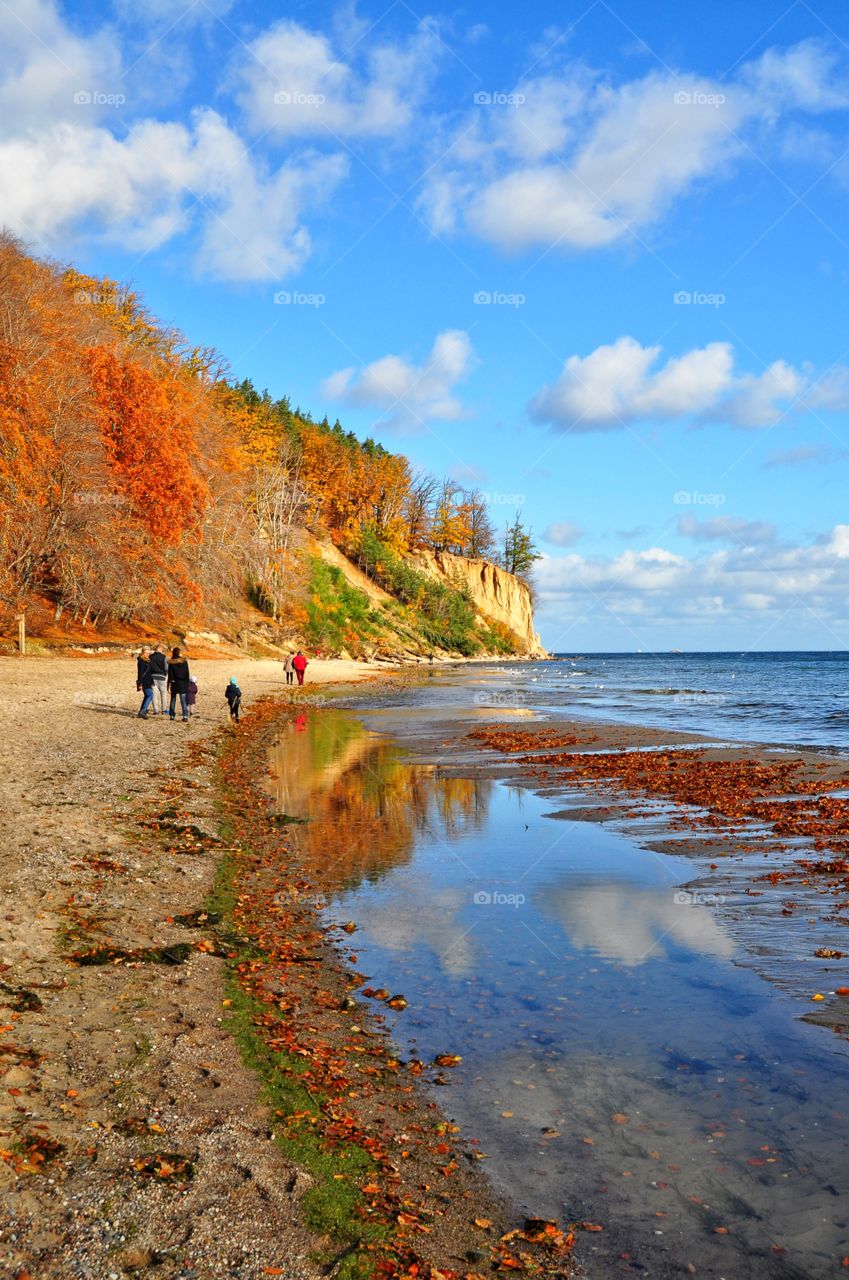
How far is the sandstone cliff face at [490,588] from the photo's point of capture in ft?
417

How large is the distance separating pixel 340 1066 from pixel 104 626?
4655 cm

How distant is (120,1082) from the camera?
5633 mm

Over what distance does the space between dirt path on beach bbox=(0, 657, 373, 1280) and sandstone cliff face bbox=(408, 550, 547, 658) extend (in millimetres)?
110936

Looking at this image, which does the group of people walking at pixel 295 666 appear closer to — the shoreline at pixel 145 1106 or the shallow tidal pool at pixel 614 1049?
the shallow tidal pool at pixel 614 1049

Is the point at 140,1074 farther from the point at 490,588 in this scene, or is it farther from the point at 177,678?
the point at 490,588

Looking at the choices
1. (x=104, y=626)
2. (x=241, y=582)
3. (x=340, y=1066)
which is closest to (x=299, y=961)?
(x=340, y=1066)

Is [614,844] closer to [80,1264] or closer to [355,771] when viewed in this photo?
[355,771]

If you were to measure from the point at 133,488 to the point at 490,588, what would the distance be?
9416cm

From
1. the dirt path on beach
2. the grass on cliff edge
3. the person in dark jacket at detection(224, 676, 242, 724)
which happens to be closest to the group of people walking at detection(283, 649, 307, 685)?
the person in dark jacket at detection(224, 676, 242, 724)

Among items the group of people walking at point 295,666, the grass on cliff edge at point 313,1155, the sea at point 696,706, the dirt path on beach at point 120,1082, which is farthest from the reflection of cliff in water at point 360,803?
the group of people walking at point 295,666

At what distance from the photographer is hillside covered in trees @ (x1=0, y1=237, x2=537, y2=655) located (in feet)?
132

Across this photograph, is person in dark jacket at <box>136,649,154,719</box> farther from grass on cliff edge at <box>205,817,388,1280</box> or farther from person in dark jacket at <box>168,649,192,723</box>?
grass on cliff edge at <box>205,817,388,1280</box>

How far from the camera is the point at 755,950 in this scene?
8.98 metres

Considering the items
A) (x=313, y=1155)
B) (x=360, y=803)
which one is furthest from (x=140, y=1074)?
(x=360, y=803)
